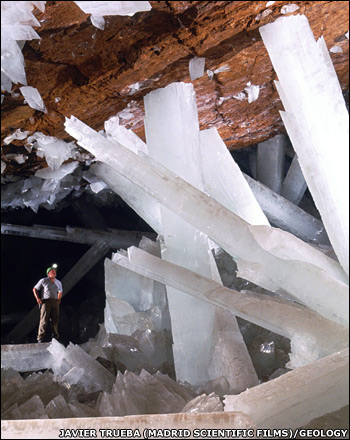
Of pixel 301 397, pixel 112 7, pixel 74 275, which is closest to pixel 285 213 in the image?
pixel 301 397

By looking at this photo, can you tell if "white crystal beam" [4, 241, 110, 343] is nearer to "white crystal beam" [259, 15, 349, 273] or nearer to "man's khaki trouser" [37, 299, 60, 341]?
"man's khaki trouser" [37, 299, 60, 341]

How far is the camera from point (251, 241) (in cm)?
129

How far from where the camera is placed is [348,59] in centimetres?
198

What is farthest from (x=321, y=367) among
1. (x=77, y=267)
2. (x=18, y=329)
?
(x=18, y=329)

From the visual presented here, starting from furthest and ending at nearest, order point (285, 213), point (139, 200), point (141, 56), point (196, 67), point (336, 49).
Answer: point (285, 213), point (139, 200), point (336, 49), point (196, 67), point (141, 56)

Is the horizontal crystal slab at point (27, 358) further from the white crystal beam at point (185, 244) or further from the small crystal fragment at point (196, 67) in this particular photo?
the small crystal fragment at point (196, 67)

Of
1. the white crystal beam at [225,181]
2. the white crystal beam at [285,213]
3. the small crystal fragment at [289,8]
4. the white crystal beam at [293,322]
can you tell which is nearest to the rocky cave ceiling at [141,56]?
the small crystal fragment at [289,8]

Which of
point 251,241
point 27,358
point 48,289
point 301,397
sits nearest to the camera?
point 301,397

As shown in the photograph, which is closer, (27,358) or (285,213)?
(27,358)

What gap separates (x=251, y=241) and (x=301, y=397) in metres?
0.44

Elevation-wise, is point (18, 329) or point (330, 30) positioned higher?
point (330, 30)

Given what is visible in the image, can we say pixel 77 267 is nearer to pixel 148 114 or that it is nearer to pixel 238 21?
pixel 148 114

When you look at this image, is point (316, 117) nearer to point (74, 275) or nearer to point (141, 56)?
point (141, 56)

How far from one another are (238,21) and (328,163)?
59cm
